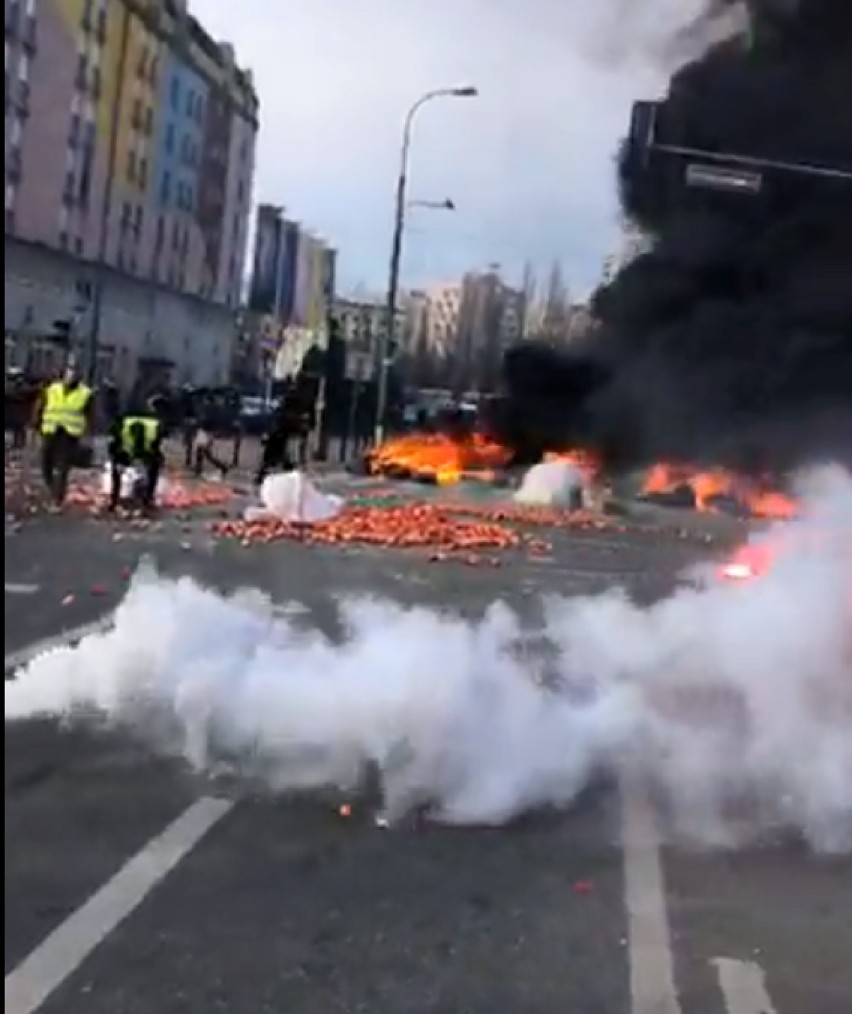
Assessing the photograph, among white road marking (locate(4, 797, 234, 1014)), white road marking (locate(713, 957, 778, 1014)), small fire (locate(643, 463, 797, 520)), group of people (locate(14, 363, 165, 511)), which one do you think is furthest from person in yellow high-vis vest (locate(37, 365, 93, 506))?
small fire (locate(643, 463, 797, 520))

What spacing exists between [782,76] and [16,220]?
182 inches

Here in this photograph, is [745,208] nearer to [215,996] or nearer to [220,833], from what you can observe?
[220,833]

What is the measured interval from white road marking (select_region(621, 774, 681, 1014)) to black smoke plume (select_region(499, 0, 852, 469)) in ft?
4.41

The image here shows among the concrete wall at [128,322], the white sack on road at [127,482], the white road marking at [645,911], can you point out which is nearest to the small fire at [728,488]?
the white road marking at [645,911]

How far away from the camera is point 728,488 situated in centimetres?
719

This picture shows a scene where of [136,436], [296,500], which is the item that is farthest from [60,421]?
[296,500]

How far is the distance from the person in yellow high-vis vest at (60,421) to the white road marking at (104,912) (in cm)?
96

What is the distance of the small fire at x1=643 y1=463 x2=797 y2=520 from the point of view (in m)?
7.14

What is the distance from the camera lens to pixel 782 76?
5758 millimetres

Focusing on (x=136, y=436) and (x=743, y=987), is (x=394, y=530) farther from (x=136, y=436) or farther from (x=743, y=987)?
(x=743, y=987)

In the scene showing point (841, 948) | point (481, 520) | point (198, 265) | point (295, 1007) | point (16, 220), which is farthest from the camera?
point (481, 520)

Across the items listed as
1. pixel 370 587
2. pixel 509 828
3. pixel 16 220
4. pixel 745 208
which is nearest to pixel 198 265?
pixel 16 220

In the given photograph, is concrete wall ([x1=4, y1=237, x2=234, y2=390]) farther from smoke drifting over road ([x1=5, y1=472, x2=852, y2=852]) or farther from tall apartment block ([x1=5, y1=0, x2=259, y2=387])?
smoke drifting over road ([x1=5, y1=472, x2=852, y2=852])

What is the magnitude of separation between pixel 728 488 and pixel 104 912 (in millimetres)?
3527
